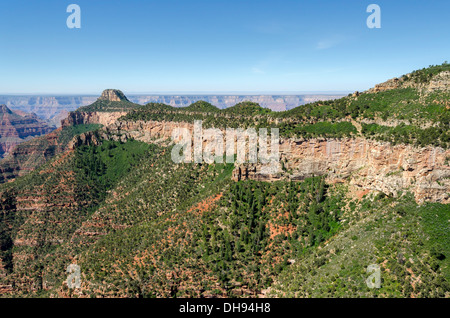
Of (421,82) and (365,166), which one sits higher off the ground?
(421,82)

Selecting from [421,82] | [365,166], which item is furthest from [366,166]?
[421,82]

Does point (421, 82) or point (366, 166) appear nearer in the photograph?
point (366, 166)

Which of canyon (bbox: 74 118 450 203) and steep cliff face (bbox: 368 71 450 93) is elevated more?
steep cliff face (bbox: 368 71 450 93)

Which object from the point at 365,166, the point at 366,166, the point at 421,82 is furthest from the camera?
the point at 421,82

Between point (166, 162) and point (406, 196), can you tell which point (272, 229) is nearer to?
point (406, 196)

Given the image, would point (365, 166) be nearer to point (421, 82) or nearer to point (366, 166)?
point (366, 166)

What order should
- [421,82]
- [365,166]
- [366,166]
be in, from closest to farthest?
[366,166], [365,166], [421,82]

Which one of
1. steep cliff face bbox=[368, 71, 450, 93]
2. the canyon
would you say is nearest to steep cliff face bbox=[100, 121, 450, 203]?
the canyon

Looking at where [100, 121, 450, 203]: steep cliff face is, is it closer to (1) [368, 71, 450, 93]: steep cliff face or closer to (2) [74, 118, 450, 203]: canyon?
(2) [74, 118, 450, 203]: canyon

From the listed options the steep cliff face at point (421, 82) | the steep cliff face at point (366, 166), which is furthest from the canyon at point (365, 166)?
the steep cliff face at point (421, 82)
